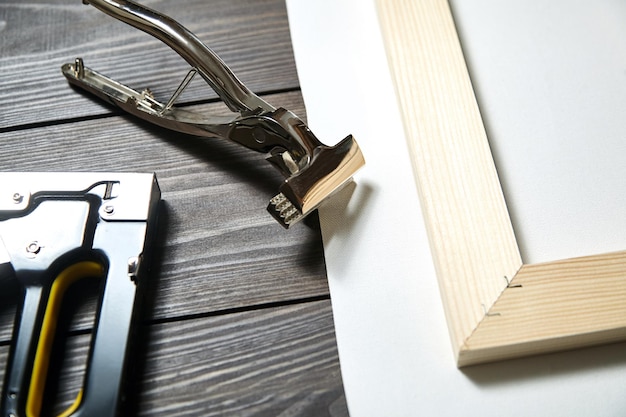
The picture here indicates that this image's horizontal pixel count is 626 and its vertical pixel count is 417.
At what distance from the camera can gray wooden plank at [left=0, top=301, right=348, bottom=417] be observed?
372mm

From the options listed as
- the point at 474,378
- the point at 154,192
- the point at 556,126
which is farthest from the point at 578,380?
the point at 154,192

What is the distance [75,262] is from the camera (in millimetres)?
392

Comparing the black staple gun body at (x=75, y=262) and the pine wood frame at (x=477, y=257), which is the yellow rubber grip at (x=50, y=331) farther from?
the pine wood frame at (x=477, y=257)

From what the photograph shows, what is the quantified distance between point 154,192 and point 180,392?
0.13 meters

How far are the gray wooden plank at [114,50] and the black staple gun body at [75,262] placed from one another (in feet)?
0.31

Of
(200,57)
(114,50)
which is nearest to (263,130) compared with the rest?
(200,57)

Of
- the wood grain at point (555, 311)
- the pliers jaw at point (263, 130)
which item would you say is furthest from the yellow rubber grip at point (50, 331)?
the wood grain at point (555, 311)

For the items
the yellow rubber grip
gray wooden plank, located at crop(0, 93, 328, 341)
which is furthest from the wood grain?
the yellow rubber grip

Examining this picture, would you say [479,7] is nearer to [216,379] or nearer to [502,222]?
[502,222]

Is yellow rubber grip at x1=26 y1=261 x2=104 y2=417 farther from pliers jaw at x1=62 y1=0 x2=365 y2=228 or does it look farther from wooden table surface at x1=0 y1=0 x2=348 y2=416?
pliers jaw at x1=62 y1=0 x2=365 y2=228

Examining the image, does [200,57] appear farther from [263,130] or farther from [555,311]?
[555,311]

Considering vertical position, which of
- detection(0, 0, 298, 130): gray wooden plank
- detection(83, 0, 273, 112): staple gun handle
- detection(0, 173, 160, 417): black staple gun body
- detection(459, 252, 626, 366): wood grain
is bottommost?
detection(459, 252, 626, 366): wood grain

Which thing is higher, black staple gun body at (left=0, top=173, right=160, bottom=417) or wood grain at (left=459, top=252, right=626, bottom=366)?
black staple gun body at (left=0, top=173, right=160, bottom=417)

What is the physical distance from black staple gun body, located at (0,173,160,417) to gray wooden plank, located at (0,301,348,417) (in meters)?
0.03
